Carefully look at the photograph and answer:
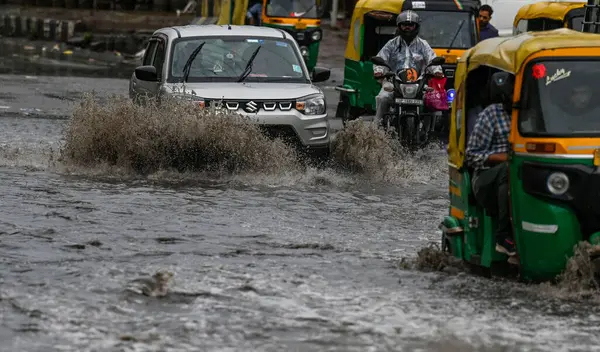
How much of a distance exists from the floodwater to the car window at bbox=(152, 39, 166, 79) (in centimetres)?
166

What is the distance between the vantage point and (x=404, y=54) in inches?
703

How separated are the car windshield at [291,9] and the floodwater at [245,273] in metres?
19.5

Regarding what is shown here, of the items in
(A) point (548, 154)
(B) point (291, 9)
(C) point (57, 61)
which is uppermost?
(A) point (548, 154)

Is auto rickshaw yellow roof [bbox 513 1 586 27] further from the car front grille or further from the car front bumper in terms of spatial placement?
the car front grille

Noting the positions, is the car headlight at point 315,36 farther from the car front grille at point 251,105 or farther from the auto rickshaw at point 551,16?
the car front grille at point 251,105

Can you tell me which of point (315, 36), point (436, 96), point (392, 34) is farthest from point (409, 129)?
point (315, 36)

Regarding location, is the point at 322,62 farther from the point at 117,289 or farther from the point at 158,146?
the point at 117,289

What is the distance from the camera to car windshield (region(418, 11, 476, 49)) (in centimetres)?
2102

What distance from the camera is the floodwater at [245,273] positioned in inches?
310

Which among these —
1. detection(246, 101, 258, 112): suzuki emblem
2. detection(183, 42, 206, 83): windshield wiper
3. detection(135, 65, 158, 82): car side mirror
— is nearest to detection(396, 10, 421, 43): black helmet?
detection(183, 42, 206, 83): windshield wiper

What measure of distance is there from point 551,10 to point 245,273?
1459cm

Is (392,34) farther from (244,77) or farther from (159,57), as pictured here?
(244,77)

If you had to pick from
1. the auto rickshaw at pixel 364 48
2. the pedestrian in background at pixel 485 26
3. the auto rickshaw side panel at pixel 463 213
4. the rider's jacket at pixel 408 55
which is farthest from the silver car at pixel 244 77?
the pedestrian in background at pixel 485 26

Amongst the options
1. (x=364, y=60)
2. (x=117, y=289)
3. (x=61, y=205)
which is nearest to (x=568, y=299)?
(x=117, y=289)
